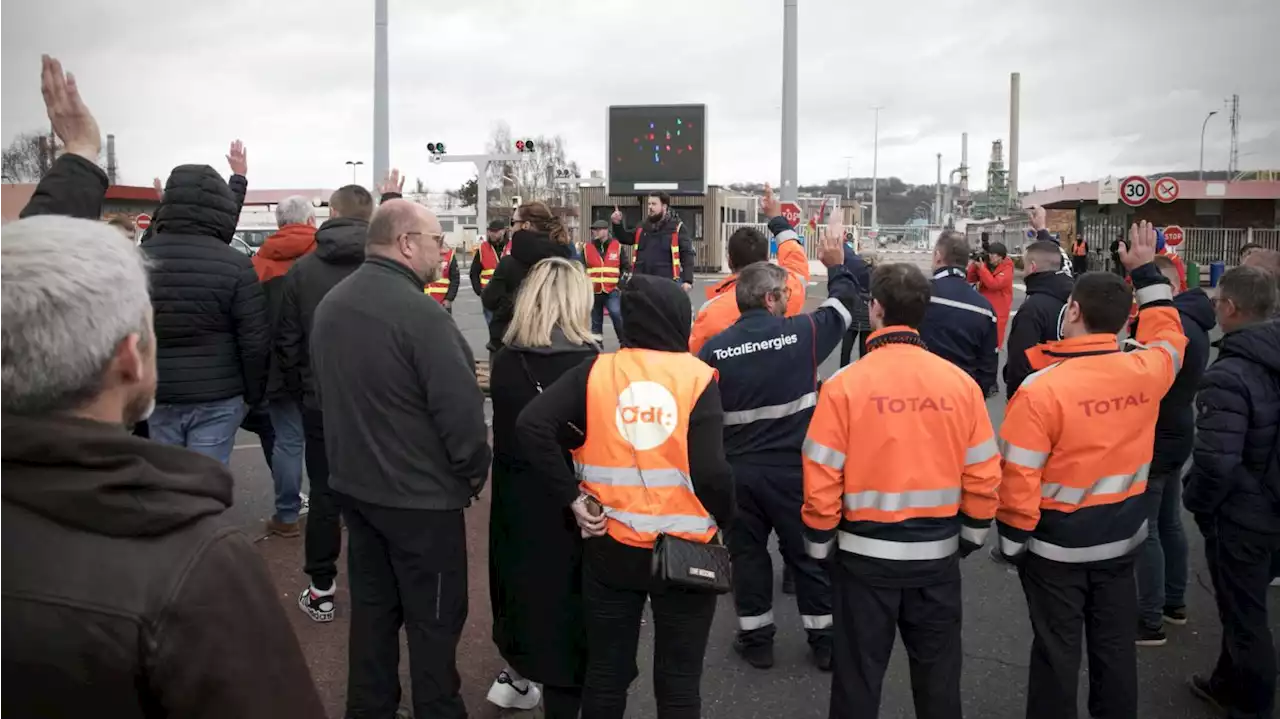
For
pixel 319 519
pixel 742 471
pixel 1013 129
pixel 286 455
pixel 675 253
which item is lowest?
pixel 319 519

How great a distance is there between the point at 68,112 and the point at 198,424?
214 centimetres

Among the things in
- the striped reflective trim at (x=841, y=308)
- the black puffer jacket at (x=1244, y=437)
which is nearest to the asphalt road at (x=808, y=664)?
the black puffer jacket at (x=1244, y=437)

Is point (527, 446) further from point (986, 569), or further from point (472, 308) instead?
point (472, 308)

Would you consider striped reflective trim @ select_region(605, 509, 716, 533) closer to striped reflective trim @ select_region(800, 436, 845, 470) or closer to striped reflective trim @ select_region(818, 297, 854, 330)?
striped reflective trim @ select_region(800, 436, 845, 470)

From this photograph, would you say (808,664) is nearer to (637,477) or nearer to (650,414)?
(637,477)

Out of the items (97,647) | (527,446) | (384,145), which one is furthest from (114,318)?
(384,145)

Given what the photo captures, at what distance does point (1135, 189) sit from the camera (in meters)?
17.7

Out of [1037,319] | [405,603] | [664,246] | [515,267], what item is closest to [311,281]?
[515,267]

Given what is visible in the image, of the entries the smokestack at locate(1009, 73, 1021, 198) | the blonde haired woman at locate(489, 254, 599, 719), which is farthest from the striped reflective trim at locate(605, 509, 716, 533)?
the smokestack at locate(1009, 73, 1021, 198)

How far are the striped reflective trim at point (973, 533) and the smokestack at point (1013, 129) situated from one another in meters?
89.3

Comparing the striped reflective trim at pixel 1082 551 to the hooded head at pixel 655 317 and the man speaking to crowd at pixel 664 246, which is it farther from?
the man speaking to crowd at pixel 664 246

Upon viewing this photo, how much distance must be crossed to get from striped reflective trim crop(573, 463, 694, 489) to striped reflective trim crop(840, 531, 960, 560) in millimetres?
680

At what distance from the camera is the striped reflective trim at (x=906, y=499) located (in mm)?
3232

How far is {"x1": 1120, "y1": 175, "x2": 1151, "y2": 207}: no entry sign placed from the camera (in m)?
17.5
